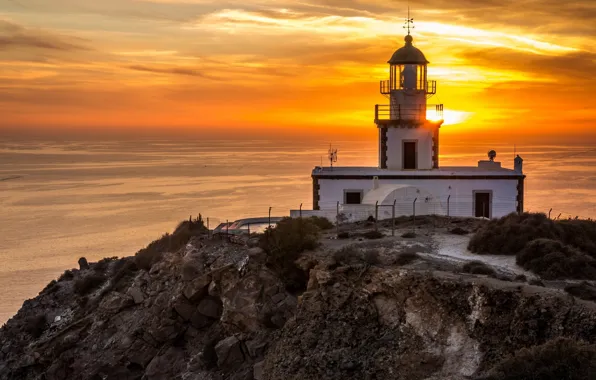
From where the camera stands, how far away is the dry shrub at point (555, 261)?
15.6m

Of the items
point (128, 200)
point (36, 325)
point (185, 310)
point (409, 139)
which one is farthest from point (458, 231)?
point (128, 200)

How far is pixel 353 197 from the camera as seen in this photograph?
28844 millimetres

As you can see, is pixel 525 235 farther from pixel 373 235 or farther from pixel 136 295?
pixel 136 295

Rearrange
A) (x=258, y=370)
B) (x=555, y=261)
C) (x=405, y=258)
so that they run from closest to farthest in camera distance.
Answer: (x=258, y=370) < (x=555, y=261) < (x=405, y=258)

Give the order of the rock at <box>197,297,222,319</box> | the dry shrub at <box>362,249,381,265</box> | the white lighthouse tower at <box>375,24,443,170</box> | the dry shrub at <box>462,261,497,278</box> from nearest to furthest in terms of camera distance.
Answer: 1. the dry shrub at <box>462,261,497,278</box>
2. the dry shrub at <box>362,249,381,265</box>
3. the rock at <box>197,297,222,319</box>
4. the white lighthouse tower at <box>375,24,443,170</box>

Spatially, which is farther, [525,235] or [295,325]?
[525,235]

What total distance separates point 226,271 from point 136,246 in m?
31.2

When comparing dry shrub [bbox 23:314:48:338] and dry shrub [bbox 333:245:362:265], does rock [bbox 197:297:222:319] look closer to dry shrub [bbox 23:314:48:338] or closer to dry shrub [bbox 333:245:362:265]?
dry shrub [bbox 333:245:362:265]

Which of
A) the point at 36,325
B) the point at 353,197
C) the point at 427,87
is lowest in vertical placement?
the point at 36,325

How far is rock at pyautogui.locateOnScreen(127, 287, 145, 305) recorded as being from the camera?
73.2 feet

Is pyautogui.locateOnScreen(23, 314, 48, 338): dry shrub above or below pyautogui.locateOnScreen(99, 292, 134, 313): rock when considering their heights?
below

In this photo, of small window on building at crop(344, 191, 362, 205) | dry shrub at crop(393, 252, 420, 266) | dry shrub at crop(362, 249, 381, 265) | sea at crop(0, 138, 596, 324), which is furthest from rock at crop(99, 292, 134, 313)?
sea at crop(0, 138, 596, 324)

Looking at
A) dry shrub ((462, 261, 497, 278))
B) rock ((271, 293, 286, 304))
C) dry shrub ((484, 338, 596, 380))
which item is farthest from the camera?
rock ((271, 293, 286, 304))

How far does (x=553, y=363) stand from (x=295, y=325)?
6800mm
